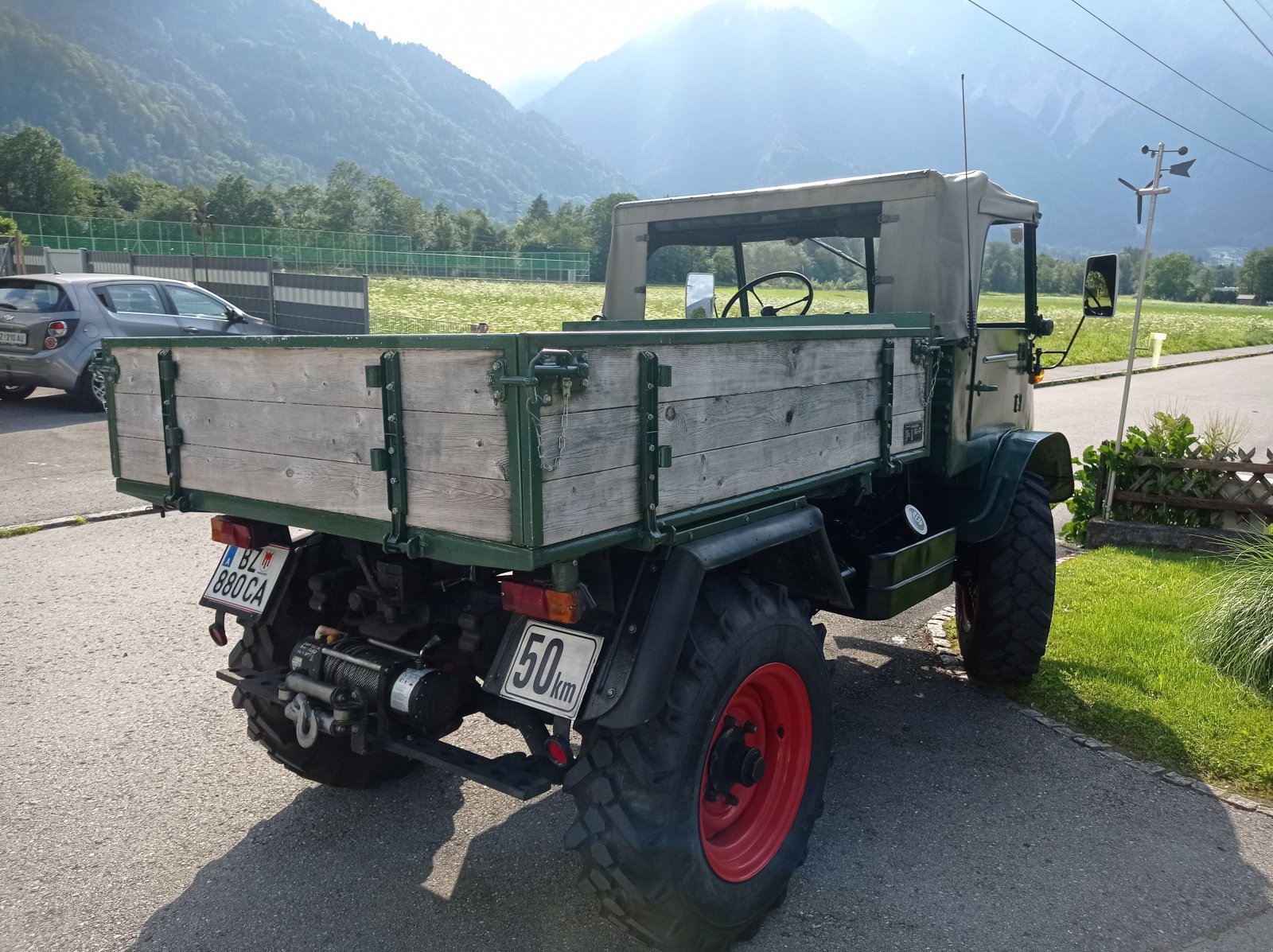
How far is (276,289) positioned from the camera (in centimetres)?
1659

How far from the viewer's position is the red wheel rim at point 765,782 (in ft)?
9.87

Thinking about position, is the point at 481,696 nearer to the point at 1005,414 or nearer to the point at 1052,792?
the point at 1052,792

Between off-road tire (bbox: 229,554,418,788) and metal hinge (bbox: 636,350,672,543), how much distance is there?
1541mm

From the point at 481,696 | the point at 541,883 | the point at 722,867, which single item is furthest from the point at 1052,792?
the point at 481,696

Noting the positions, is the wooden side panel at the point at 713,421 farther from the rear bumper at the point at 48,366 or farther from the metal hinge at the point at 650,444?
the rear bumper at the point at 48,366

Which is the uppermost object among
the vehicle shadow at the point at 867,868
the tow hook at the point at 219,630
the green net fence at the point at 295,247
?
the green net fence at the point at 295,247

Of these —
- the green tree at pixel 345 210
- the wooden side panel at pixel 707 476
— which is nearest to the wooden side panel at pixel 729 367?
the wooden side panel at pixel 707 476

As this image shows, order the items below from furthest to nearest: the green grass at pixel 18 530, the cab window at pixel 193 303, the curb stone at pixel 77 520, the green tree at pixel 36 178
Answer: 1. the green tree at pixel 36 178
2. the cab window at pixel 193 303
3. the curb stone at pixel 77 520
4. the green grass at pixel 18 530

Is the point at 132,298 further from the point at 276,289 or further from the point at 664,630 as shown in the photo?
the point at 664,630

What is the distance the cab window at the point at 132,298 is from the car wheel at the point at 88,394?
2.74 ft

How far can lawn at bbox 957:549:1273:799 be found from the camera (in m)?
4.21

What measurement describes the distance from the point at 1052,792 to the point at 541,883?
6.75 ft

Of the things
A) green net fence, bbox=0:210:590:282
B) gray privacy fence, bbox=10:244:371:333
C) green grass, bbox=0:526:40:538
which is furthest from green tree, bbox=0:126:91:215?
green grass, bbox=0:526:40:538

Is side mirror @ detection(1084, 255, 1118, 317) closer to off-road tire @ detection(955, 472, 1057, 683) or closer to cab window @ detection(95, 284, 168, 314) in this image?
off-road tire @ detection(955, 472, 1057, 683)
